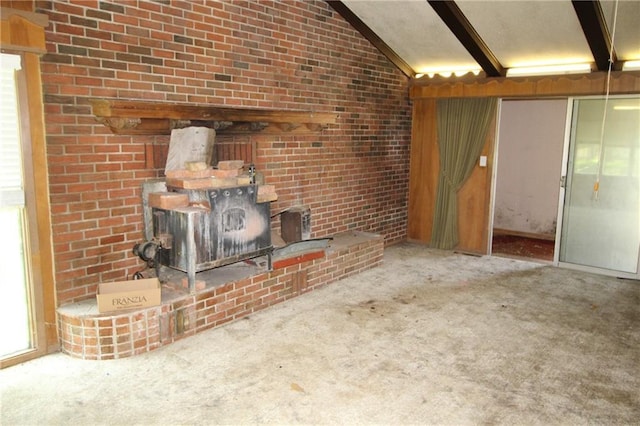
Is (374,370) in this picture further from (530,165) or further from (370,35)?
(530,165)

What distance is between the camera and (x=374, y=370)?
319 centimetres

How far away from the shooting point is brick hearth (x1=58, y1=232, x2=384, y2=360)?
3.20m

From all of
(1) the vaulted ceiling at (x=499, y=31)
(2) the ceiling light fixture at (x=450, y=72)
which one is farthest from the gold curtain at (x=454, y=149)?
(1) the vaulted ceiling at (x=499, y=31)

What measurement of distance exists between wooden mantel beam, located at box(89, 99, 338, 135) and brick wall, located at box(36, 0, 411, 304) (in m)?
0.16

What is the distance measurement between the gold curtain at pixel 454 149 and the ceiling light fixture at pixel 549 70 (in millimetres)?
422

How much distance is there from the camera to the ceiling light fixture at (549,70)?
5348 mm

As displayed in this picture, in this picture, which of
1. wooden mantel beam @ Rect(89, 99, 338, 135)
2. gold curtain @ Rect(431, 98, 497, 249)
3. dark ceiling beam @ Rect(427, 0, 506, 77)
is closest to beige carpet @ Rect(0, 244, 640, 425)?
wooden mantel beam @ Rect(89, 99, 338, 135)

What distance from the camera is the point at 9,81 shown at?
3.00 metres

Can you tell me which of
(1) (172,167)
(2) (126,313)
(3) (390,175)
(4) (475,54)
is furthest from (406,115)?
(2) (126,313)

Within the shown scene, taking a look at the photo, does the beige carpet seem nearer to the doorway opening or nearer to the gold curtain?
the gold curtain

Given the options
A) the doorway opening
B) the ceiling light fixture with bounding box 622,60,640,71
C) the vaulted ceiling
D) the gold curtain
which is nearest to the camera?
the vaulted ceiling

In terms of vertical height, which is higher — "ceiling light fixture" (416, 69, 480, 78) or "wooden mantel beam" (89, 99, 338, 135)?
"ceiling light fixture" (416, 69, 480, 78)

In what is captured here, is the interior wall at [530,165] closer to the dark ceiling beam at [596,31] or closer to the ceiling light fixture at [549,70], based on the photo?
the ceiling light fixture at [549,70]

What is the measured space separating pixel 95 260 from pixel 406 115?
4.61 meters
